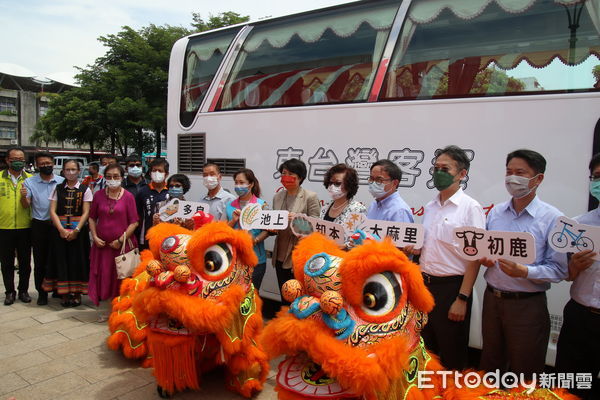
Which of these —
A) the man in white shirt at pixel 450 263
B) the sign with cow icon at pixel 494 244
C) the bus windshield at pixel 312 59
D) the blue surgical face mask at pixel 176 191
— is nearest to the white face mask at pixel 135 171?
the blue surgical face mask at pixel 176 191

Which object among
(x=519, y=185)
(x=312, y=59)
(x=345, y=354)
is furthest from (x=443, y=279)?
(x=312, y=59)

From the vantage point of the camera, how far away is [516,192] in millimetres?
2564

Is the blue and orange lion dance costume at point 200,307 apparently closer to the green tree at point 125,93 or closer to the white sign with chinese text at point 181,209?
the white sign with chinese text at point 181,209

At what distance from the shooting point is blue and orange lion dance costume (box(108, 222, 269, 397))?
2705 mm

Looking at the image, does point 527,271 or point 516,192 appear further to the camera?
point 516,192

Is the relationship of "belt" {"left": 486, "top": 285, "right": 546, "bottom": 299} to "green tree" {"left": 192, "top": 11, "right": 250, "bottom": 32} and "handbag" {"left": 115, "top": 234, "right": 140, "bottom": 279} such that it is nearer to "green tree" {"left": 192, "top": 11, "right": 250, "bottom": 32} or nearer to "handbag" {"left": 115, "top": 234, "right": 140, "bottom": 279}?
"handbag" {"left": 115, "top": 234, "right": 140, "bottom": 279}

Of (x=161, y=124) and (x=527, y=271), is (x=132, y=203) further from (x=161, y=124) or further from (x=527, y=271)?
(x=161, y=124)

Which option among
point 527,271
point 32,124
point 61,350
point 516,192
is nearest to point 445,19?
point 516,192

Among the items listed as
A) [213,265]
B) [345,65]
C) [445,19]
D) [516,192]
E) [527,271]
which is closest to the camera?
[527,271]

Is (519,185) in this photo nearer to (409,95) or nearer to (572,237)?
(572,237)

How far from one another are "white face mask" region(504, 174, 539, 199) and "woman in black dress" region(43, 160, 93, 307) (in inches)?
179

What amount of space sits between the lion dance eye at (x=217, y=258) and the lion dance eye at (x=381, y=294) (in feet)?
3.86

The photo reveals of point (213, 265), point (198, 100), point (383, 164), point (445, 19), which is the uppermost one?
point (445, 19)

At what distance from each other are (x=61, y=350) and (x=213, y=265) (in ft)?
7.28
